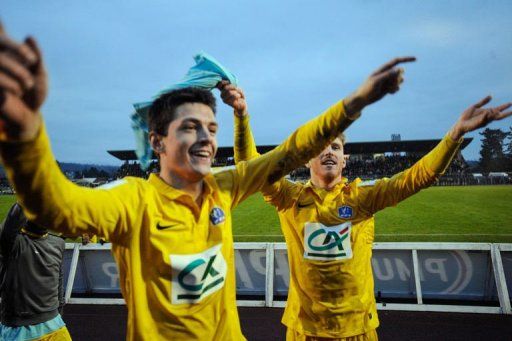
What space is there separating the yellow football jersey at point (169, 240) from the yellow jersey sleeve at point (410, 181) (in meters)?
1.39

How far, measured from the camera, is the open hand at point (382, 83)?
1.70 metres

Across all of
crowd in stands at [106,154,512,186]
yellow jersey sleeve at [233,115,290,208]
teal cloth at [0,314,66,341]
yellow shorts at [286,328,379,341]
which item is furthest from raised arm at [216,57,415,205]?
crowd in stands at [106,154,512,186]

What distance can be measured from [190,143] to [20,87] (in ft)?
3.29

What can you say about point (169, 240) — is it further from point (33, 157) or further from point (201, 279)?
point (33, 157)

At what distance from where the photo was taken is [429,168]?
9.56 feet

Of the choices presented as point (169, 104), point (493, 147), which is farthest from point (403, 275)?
point (493, 147)

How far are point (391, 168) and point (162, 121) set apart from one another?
4489cm

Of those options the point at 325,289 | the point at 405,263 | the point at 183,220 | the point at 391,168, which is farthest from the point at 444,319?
the point at 391,168

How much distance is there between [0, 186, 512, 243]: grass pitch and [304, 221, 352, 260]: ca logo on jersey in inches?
386

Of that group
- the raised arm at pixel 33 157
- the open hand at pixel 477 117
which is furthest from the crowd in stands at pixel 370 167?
the raised arm at pixel 33 157

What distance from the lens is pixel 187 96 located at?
6.71 ft

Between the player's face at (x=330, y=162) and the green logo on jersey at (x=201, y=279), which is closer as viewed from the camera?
the green logo on jersey at (x=201, y=279)

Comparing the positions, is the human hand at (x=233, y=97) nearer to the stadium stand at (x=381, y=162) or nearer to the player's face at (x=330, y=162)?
the player's face at (x=330, y=162)

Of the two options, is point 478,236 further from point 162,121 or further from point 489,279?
point 162,121
